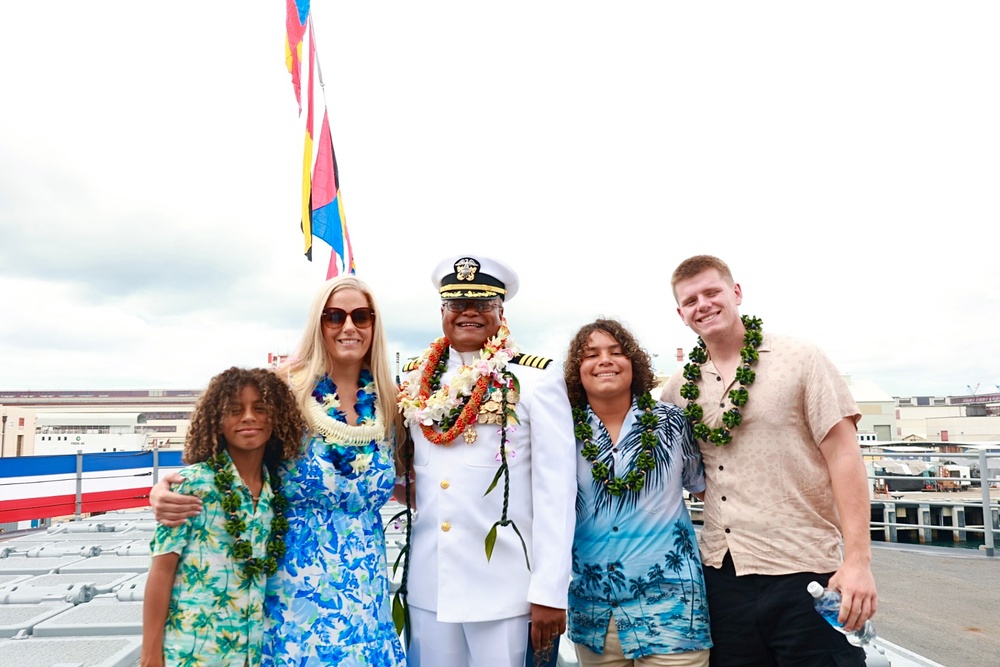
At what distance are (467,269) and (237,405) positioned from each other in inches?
40.0

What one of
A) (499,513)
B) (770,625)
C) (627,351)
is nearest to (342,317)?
(499,513)

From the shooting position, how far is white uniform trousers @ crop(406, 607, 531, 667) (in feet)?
7.46

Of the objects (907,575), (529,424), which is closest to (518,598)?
(529,424)

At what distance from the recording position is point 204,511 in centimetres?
207

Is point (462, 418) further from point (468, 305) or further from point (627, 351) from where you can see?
point (627, 351)

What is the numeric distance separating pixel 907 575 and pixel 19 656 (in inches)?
264

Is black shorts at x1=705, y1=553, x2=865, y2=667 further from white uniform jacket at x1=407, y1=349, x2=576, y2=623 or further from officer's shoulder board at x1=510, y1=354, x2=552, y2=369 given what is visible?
officer's shoulder board at x1=510, y1=354, x2=552, y2=369

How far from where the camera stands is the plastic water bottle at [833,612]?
7.07 ft

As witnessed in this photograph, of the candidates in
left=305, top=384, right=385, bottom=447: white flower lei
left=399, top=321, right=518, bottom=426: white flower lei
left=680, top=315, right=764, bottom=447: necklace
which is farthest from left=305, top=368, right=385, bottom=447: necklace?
left=680, top=315, right=764, bottom=447: necklace

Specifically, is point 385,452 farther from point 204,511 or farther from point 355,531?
point 204,511

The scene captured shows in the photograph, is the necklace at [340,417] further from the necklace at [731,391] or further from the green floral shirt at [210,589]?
the necklace at [731,391]

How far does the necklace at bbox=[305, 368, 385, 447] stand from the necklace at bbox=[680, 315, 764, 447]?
1.20 metres

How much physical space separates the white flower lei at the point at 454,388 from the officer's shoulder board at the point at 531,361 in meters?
0.02

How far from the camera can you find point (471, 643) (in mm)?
2299
